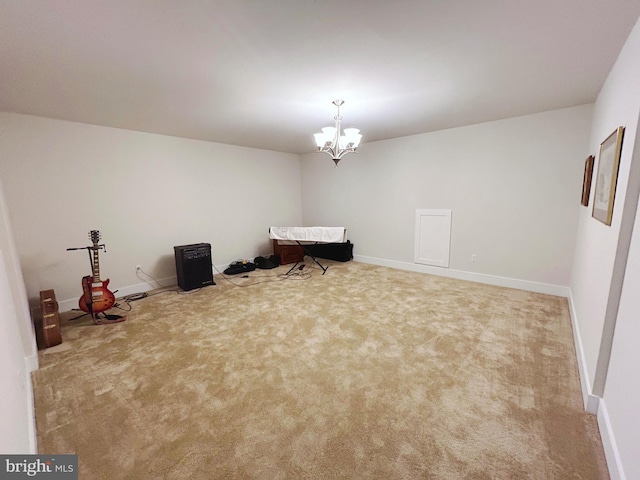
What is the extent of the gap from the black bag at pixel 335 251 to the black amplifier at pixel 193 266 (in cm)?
224

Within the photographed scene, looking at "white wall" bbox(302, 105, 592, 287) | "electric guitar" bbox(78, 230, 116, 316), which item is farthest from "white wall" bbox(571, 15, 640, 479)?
"electric guitar" bbox(78, 230, 116, 316)

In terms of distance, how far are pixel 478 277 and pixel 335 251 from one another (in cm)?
256

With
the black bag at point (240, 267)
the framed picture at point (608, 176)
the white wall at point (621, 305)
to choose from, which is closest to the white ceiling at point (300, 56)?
the white wall at point (621, 305)

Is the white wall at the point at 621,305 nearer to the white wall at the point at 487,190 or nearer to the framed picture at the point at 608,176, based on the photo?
the framed picture at the point at 608,176

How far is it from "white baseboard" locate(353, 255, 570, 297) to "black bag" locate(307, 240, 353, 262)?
0.32 meters

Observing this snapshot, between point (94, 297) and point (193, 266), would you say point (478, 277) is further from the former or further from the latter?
point (94, 297)

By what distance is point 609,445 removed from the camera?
4.28ft

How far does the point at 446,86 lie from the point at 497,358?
7.85ft

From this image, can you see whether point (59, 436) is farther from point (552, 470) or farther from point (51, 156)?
point (51, 156)

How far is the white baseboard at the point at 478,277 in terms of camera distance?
3.42 m

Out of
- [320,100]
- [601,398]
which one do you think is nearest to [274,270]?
[320,100]

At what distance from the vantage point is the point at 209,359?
7.28 ft

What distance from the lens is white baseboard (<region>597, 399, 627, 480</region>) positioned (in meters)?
1.17

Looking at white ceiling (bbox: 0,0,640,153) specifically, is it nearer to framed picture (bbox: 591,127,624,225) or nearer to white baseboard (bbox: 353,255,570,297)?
framed picture (bbox: 591,127,624,225)
